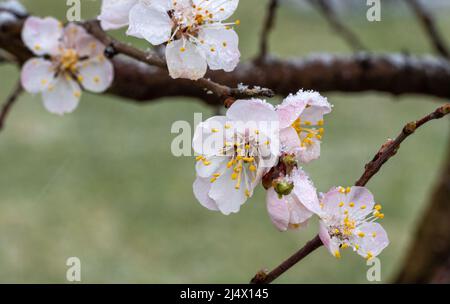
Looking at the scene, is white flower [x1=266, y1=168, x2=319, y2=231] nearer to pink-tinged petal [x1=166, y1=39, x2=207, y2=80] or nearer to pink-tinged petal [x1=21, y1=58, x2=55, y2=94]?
pink-tinged petal [x1=166, y1=39, x2=207, y2=80]

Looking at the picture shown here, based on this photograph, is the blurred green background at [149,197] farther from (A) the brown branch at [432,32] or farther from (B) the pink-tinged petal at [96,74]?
(B) the pink-tinged petal at [96,74]

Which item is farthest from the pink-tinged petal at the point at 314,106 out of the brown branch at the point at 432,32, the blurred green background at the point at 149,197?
the blurred green background at the point at 149,197

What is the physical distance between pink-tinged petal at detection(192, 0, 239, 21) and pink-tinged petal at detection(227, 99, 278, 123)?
0.31 ft

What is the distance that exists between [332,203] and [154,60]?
0.62 ft

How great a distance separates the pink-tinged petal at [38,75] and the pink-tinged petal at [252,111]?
345 millimetres

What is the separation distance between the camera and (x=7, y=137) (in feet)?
10.8

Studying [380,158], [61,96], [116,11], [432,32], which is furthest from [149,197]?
[380,158]

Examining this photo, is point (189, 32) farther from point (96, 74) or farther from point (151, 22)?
point (96, 74)

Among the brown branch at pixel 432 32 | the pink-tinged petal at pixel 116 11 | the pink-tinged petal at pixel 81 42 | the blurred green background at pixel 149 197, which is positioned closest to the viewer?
the pink-tinged petal at pixel 116 11

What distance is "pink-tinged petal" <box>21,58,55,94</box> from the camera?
0.77 m

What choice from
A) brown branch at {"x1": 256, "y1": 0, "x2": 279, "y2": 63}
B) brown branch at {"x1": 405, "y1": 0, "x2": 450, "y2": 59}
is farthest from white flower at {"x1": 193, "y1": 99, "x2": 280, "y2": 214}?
brown branch at {"x1": 405, "y1": 0, "x2": 450, "y2": 59}

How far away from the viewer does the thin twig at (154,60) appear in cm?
49

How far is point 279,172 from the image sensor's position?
0.50 meters
